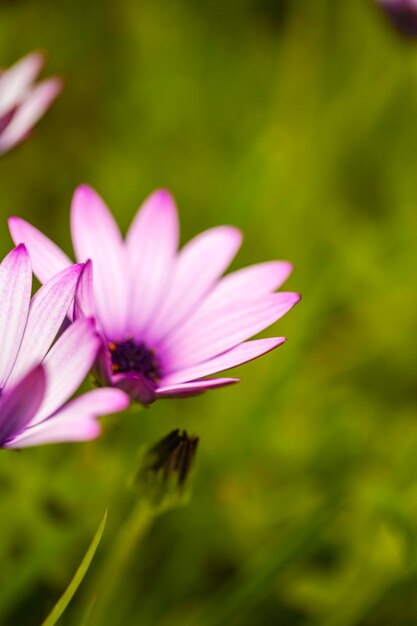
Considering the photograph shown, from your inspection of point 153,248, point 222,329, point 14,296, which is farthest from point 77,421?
point 153,248

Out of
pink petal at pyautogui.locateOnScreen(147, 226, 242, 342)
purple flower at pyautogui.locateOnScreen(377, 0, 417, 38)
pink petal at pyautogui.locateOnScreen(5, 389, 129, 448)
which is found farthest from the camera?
purple flower at pyautogui.locateOnScreen(377, 0, 417, 38)

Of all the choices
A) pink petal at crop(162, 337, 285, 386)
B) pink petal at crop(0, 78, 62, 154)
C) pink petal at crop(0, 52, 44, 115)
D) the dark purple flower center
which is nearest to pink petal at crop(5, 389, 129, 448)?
pink petal at crop(162, 337, 285, 386)

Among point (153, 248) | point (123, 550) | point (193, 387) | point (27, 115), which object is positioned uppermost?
point (27, 115)

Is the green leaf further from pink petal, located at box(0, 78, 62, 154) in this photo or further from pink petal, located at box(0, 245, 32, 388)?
pink petal, located at box(0, 78, 62, 154)

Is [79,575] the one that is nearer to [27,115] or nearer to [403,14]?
[27,115]

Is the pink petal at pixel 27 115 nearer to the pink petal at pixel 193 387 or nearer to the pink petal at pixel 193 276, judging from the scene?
the pink petal at pixel 193 276

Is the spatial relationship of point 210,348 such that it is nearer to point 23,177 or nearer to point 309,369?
point 309,369

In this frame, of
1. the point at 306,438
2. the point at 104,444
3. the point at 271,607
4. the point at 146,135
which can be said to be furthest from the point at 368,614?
the point at 146,135
